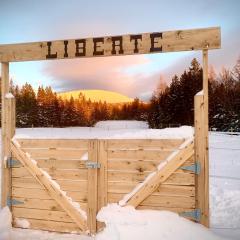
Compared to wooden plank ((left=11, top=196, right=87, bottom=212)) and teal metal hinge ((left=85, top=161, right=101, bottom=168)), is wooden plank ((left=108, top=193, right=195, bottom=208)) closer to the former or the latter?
teal metal hinge ((left=85, top=161, right=101, bottom=168))

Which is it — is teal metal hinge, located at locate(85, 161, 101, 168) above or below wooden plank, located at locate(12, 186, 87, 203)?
above

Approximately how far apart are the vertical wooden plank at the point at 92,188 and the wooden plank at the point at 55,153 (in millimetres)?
177

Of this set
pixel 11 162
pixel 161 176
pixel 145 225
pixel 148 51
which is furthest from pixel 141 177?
pixel 11 162

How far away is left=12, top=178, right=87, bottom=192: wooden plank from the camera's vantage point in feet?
19.8

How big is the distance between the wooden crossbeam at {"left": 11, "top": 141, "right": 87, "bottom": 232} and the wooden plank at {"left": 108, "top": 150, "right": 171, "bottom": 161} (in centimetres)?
126

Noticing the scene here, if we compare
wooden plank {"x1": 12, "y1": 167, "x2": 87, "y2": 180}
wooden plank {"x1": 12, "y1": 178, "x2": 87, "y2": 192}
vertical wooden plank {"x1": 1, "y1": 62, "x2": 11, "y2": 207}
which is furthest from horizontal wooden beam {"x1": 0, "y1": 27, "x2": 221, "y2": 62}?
wooden plank {"x1": 12, "y1": 178, "x2": 87, "y2": 192}

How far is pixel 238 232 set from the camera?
231 inches

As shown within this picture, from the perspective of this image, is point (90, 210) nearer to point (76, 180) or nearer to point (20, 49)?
point (76, 180)

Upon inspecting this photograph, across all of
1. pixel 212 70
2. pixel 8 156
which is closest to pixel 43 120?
pixel 212 70

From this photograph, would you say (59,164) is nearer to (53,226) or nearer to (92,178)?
(92,178)

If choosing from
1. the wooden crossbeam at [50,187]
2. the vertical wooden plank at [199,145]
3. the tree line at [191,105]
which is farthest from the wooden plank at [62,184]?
the tree line at [191,105]

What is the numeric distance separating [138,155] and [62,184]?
64.9 inches

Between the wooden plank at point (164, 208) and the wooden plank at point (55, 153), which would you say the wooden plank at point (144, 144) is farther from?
the wooden plank at point (164, 208)

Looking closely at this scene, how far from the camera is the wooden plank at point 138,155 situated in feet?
18.7
